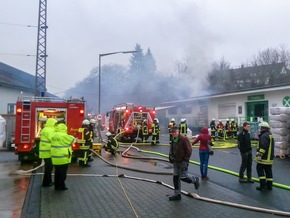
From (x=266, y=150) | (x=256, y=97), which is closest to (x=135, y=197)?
(x=266, y=150)

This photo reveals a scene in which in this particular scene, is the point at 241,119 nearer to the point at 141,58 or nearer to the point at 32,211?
the point at 32,211

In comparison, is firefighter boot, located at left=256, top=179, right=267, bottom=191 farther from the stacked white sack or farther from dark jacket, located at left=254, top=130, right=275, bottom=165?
the stacked white sack

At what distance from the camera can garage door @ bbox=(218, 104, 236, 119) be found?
30133 millimetres

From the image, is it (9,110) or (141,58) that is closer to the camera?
(9,110)

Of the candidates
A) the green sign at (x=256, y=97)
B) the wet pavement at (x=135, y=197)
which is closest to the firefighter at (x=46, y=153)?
the wet pavement at (x=135, y=197)

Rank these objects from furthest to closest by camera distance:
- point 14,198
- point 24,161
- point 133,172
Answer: point 24,161 → point 133,172 → point 14,198

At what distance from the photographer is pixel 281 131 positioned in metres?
14.3

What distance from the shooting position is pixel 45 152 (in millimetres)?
8102

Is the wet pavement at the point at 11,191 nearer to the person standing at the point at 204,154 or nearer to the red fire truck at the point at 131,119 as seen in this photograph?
the person standing at the point at 204,154

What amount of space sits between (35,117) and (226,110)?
22374mm

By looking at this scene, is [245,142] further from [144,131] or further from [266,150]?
[144,131]

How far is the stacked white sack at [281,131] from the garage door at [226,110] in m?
15.2

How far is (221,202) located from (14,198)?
163 inches

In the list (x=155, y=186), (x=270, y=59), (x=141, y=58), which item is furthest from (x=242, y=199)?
(x=141, y=58)
